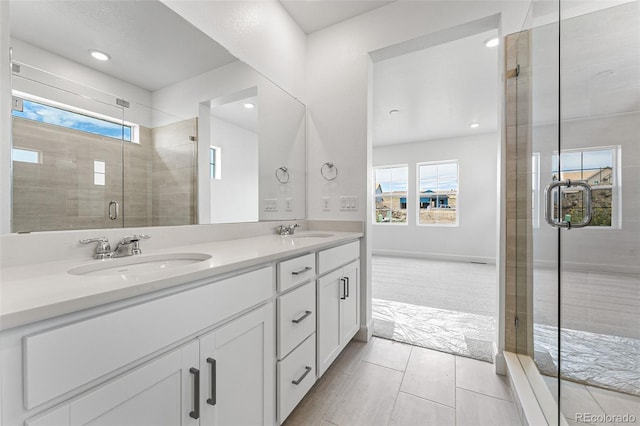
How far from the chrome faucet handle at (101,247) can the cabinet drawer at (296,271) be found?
0.67 meters

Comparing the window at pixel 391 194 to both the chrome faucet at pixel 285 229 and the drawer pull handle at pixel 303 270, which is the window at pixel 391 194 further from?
the drawer pull handle at pixel 303 270

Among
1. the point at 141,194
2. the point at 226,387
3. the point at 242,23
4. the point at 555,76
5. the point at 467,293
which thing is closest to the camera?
the point at 226,387

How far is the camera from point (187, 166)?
4.55ft

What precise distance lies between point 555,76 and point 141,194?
2.35 m

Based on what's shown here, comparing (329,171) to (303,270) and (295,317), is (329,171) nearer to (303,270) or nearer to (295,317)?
(303,270)

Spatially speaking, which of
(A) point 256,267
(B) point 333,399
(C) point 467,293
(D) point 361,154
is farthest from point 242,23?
(C) point 467,293

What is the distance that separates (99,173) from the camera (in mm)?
1047

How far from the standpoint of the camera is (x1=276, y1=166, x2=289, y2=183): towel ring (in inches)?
83.2

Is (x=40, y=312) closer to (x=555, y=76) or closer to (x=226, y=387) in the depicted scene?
(x=226, y=387)

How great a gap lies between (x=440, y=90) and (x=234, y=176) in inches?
118

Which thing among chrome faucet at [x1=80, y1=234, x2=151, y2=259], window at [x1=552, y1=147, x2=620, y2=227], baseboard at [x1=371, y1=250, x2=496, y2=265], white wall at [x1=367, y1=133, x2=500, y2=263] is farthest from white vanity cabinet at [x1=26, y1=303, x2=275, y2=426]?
white wall at [x1=367, y1=133, x2=500, y2=263]

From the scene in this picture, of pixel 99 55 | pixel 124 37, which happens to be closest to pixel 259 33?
pixel 124 37

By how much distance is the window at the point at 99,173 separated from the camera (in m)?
1.03

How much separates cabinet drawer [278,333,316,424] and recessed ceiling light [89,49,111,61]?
4.92ft
